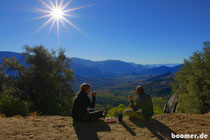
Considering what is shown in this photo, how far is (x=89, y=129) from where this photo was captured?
740 cm

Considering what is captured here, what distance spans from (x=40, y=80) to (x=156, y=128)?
1856 cm

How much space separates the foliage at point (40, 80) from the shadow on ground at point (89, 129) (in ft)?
43.0

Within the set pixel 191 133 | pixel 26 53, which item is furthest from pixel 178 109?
pixel 26 53

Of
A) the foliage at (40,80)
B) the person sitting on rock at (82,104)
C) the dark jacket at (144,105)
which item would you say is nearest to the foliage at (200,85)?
the dark jacket at (144,105)

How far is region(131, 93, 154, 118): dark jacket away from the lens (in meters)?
8.46

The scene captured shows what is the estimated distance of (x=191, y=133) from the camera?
661cm

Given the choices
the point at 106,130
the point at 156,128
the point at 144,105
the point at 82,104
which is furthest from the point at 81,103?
the point at 156,128

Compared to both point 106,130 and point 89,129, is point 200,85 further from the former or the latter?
point 89,129

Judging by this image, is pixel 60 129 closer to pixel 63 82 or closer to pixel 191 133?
pixel 191 133

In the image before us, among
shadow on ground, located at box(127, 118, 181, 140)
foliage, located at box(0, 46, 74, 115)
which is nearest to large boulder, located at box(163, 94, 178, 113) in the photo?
shadow on ground, located at box(127, 118, 181, 140)

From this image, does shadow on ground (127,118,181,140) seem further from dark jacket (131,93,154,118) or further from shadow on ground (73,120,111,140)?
shadow on ground (73,120,111,140)

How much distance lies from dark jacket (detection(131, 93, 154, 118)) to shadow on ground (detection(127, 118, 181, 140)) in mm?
586

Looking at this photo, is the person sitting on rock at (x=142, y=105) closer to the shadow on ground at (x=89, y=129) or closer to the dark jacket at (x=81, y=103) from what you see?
the shadow on ground at (x=89, y=129)

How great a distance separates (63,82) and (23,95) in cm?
A: 657
